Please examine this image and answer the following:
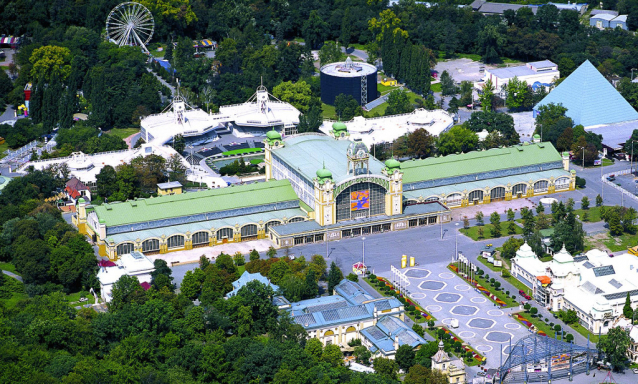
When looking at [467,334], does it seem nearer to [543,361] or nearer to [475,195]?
[543,361]

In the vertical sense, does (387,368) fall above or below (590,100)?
below

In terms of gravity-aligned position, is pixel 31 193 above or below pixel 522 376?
above

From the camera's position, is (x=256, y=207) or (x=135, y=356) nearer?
(x=135, y=356)

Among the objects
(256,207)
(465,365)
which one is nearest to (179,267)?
(256,207)

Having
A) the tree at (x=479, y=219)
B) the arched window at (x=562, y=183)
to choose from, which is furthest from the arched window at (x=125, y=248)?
the arched window at (x=562, y=183)

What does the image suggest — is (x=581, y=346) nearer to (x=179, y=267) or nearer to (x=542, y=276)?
(x=542, y=276)

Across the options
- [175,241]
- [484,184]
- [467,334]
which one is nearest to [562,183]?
[484,184]
